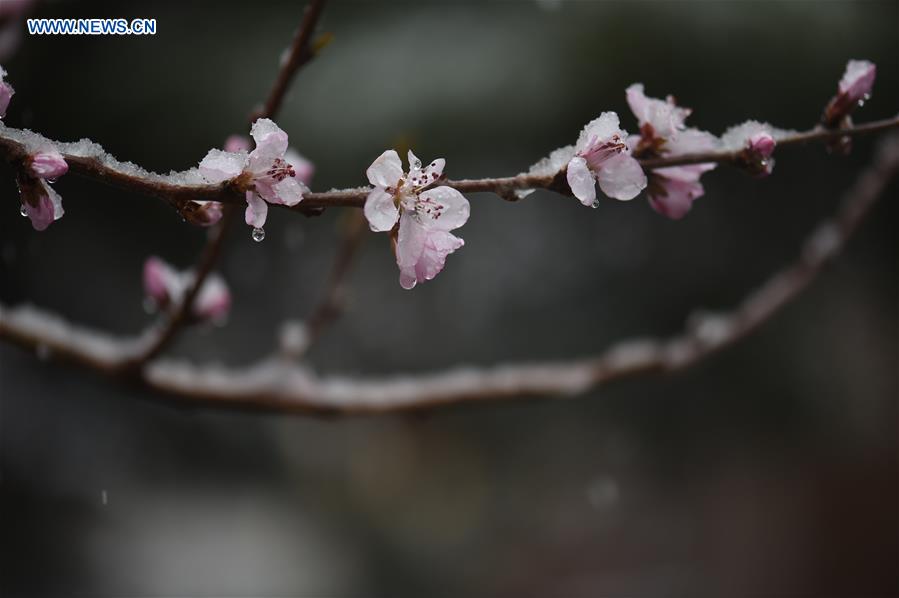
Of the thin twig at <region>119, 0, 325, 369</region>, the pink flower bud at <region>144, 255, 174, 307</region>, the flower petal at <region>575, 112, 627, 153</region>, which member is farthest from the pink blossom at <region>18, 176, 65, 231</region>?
the pink flower bud at <region>144, 255, 174, 307</region>

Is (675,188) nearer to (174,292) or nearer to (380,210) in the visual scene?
(380,210)

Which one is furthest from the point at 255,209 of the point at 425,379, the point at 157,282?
the point at 425,379

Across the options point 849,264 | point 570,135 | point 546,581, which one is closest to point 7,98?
point 570,135

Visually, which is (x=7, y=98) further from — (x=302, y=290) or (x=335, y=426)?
(x=335, y=426)

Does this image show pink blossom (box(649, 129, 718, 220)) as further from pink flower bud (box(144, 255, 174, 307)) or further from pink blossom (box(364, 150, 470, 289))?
pink flower bud (box(144, 255, 174, 307))

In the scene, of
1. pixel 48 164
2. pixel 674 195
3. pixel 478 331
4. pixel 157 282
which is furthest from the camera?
pixel 478 331

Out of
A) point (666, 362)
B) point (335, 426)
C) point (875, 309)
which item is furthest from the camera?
point (875, 309)

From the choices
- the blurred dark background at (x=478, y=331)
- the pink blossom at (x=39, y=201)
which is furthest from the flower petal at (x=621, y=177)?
the blurred dark background at (x=478, y=331)
